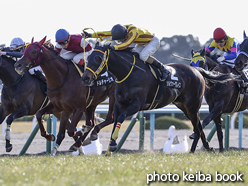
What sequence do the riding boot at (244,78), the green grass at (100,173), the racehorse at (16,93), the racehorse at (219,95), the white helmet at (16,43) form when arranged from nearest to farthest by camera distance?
1. the green grass at (100,173)
2. the racehorse at (16,93)
3. the racehorse at (219,95)
4. the riding boot at (244,78)
5. the white helmet at (16,43)

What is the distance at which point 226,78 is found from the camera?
25.0ft

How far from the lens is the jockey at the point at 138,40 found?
5.96m

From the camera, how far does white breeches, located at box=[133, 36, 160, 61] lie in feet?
20.4

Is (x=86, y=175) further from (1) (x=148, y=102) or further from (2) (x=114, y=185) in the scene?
(1) (x=148, y=102)

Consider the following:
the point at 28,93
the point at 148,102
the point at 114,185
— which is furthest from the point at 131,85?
the point at 114,185

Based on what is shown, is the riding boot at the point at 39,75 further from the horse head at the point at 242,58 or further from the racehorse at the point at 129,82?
the horse head at the point at 242,58

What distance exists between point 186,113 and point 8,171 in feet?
13.2

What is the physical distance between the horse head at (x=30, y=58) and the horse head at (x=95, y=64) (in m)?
1.02

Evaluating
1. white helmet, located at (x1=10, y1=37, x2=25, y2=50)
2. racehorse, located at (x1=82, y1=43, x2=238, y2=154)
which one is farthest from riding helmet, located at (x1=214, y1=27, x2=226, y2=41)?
white helmet, located at (x1=10, y1=37, x2=25, y2=50)

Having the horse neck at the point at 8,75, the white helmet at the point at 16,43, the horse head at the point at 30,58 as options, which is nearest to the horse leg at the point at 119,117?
the horse head at the point at 30,58

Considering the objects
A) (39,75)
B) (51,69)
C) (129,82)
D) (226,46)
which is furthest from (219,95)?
(39,75)

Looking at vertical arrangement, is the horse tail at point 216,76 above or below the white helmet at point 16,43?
below

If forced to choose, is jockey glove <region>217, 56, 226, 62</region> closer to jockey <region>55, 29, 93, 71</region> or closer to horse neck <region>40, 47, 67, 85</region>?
jockey <region>55, 29, 93, 71</region>

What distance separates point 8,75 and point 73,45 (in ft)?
4.49
